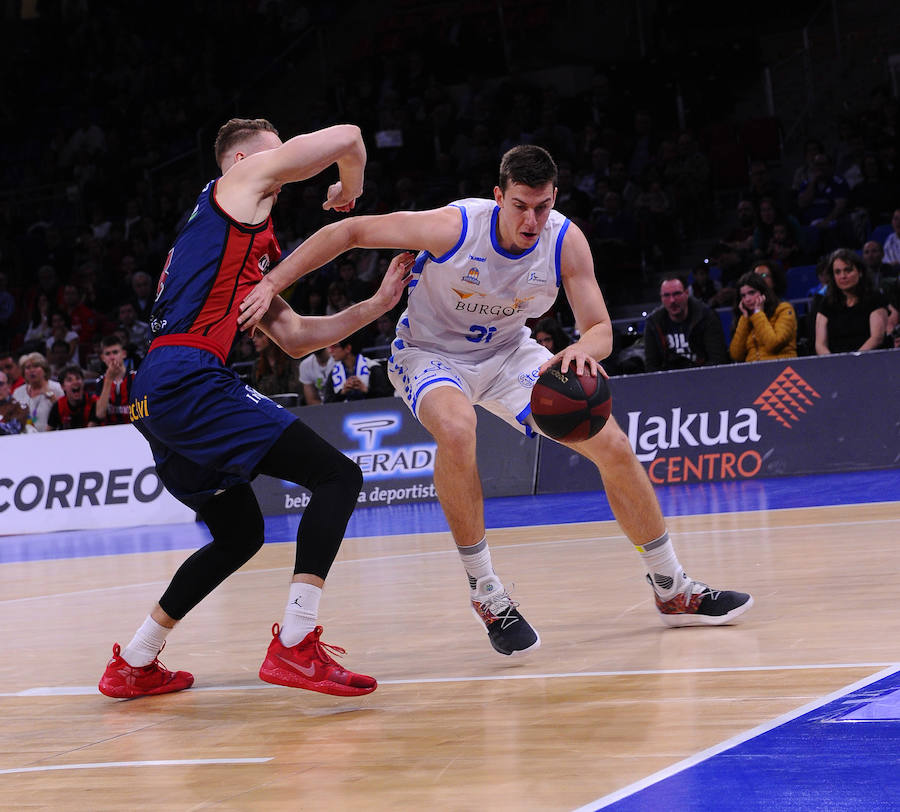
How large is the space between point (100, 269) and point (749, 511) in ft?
42.8

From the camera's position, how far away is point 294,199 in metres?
18.8

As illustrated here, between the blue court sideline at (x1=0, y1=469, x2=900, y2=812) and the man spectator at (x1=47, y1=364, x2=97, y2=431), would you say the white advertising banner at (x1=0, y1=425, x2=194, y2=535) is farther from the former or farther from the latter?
the blue court sideline at (x1=0, y1=469, x2=900, y2=812)

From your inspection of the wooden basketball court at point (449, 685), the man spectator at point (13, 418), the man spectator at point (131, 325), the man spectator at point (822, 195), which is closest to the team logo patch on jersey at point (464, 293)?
the wooden basketball court at point (449, 685)

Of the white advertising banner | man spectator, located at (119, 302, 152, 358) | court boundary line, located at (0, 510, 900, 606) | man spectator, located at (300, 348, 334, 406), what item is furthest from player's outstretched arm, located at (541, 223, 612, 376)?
man spectator, located at (119, 302, 152, 358)

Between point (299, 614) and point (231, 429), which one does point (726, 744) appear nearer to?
point (299, 614)

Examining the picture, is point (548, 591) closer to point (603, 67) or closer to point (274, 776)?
point (274, 776)

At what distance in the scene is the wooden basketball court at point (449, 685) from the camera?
3.28m

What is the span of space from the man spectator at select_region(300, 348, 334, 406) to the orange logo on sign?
4667 millimetres

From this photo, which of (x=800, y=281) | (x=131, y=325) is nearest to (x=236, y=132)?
(x=800, y=281)

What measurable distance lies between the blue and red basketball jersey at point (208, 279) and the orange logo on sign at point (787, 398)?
22.1 feet

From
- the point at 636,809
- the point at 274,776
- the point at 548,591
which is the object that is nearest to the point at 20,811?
the point at 274,776

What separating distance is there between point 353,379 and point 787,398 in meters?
4.26

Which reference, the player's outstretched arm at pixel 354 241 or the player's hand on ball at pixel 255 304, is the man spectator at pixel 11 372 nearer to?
the player's outstretched arm at pixel 354 241

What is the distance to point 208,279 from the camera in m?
4.47
